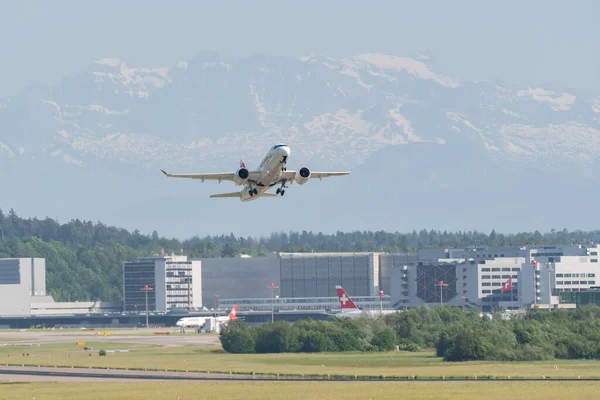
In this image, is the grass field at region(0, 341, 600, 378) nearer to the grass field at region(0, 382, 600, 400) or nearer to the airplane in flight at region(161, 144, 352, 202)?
the grass field at region(0, 382, 600, 400)

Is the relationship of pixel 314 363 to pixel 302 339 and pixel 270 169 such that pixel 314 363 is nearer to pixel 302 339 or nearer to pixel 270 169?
pixel 302 339

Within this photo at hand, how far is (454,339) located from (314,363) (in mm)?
17093

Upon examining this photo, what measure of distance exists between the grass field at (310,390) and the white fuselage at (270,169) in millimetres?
18725

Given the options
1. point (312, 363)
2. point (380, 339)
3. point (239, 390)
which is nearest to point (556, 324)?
point (380, 339)

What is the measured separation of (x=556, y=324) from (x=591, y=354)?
991 inches

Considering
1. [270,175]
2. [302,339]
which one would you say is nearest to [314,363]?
[302,339]

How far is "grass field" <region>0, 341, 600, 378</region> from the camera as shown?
5625 inches

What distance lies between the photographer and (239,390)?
12500 centimetres

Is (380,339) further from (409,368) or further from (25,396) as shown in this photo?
(25,396)

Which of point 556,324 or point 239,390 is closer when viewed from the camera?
point 239,390

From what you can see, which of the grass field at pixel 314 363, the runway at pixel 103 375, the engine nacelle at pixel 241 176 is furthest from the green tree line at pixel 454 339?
the engine nacelle at pixel 241 176

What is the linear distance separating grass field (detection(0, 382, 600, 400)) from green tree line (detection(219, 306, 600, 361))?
108ft

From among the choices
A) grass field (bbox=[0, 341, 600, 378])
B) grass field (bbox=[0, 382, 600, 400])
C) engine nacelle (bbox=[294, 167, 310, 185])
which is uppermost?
engine nacelle (bbox=[294, 167, 310, 185])

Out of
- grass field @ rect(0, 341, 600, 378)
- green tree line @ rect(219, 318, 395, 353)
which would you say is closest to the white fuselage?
grass field @ rect(0, 341, 600, 378)
